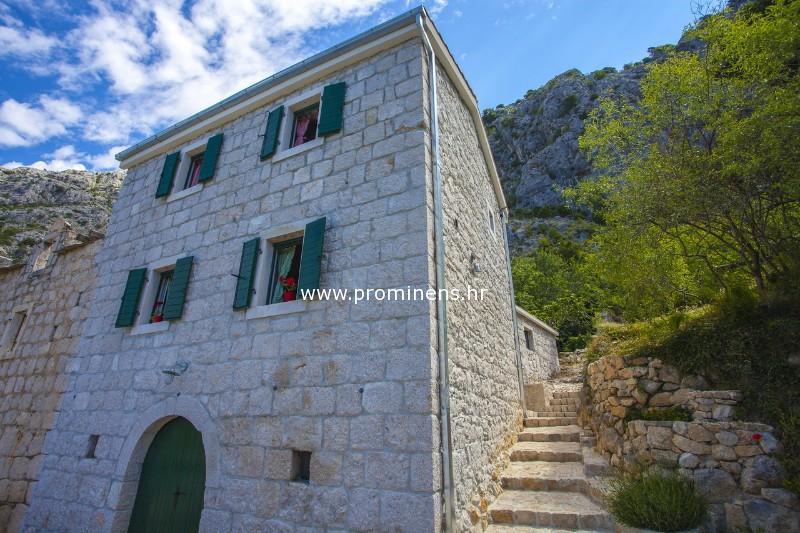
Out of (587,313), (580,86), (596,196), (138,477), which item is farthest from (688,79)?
(580,86)

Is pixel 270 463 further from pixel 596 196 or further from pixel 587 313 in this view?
→ pixel 587 313

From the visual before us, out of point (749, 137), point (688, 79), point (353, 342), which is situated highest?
point (688, 79)

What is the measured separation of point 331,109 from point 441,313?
3732mm

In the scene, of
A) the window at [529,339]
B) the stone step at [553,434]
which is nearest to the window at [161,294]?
the stone step at [553,434]

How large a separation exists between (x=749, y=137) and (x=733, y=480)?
431 centimetres

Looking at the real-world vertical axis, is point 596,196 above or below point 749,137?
above

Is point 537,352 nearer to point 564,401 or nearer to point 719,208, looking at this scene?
point 564,401

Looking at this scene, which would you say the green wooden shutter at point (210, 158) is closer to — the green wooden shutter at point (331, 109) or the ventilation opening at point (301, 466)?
the green wooden shutter at point (331, 109)

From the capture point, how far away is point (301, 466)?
4.31 metres

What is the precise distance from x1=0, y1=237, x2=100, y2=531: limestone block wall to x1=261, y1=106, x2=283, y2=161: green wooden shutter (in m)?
4.98

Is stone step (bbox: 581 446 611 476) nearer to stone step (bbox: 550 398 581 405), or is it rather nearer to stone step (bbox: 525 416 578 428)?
stone step (bbox: 525 416 578 428)

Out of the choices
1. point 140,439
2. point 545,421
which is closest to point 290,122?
point 140,439

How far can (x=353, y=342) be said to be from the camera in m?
4.36

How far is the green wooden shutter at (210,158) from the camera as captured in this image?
6836 mm
